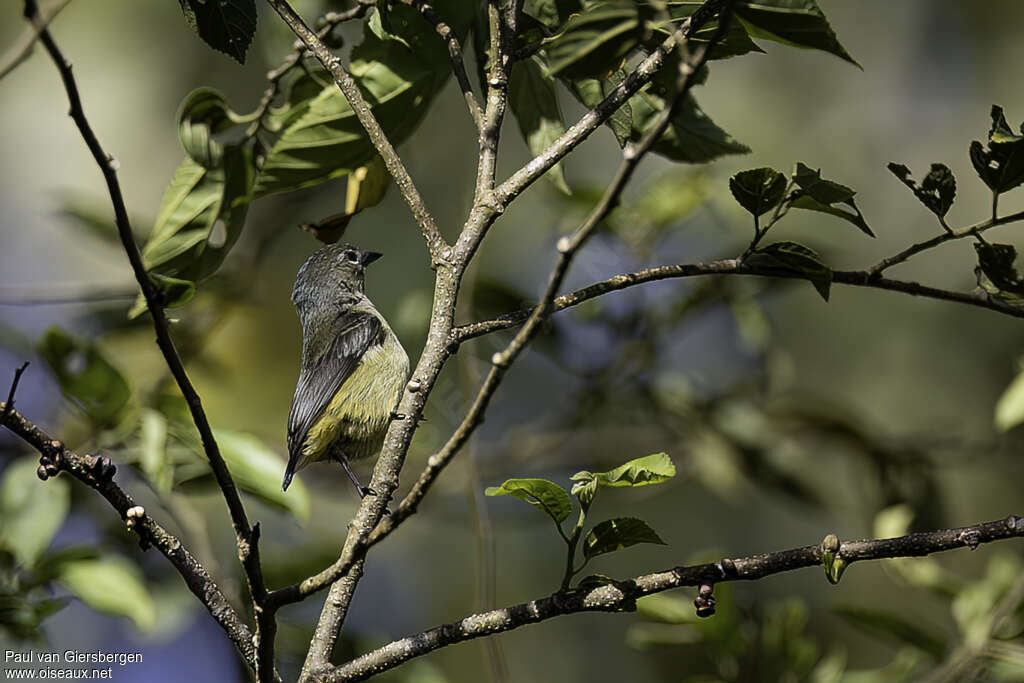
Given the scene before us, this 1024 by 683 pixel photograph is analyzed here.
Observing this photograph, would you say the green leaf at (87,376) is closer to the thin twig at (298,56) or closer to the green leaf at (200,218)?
the green leaf at (200,218)

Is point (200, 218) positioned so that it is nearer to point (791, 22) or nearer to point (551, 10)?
point (551, 10)

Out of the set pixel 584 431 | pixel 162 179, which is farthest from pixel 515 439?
pixel 162 179

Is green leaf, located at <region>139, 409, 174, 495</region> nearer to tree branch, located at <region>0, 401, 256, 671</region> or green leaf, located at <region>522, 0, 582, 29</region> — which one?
tree branch, located at <region>0, 401, 256, 671</region>

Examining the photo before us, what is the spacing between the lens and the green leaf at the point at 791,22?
140 centimetres

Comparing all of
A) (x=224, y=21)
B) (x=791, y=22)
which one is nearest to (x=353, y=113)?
(x=224, y=21)

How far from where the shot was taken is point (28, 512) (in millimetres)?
2436

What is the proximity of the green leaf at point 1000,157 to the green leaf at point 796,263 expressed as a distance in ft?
1.03

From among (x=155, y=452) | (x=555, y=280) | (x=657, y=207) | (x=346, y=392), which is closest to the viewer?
(x=555, y=280)

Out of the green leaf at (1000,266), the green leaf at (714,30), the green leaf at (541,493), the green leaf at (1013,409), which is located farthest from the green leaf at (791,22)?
the green leaf at (1013,409)

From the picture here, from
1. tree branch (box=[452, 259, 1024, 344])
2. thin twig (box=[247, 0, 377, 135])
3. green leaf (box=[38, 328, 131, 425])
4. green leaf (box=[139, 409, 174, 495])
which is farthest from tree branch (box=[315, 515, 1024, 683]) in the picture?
green leaf (box=[38, 328, 131, 425])

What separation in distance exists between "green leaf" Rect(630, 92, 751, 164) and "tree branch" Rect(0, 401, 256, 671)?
3.77 feet

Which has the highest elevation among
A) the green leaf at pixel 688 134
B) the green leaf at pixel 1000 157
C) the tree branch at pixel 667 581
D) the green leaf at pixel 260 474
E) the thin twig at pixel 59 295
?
the thin twig at pixel 59 295

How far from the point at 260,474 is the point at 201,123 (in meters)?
0.89

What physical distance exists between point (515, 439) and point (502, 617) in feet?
9.77
